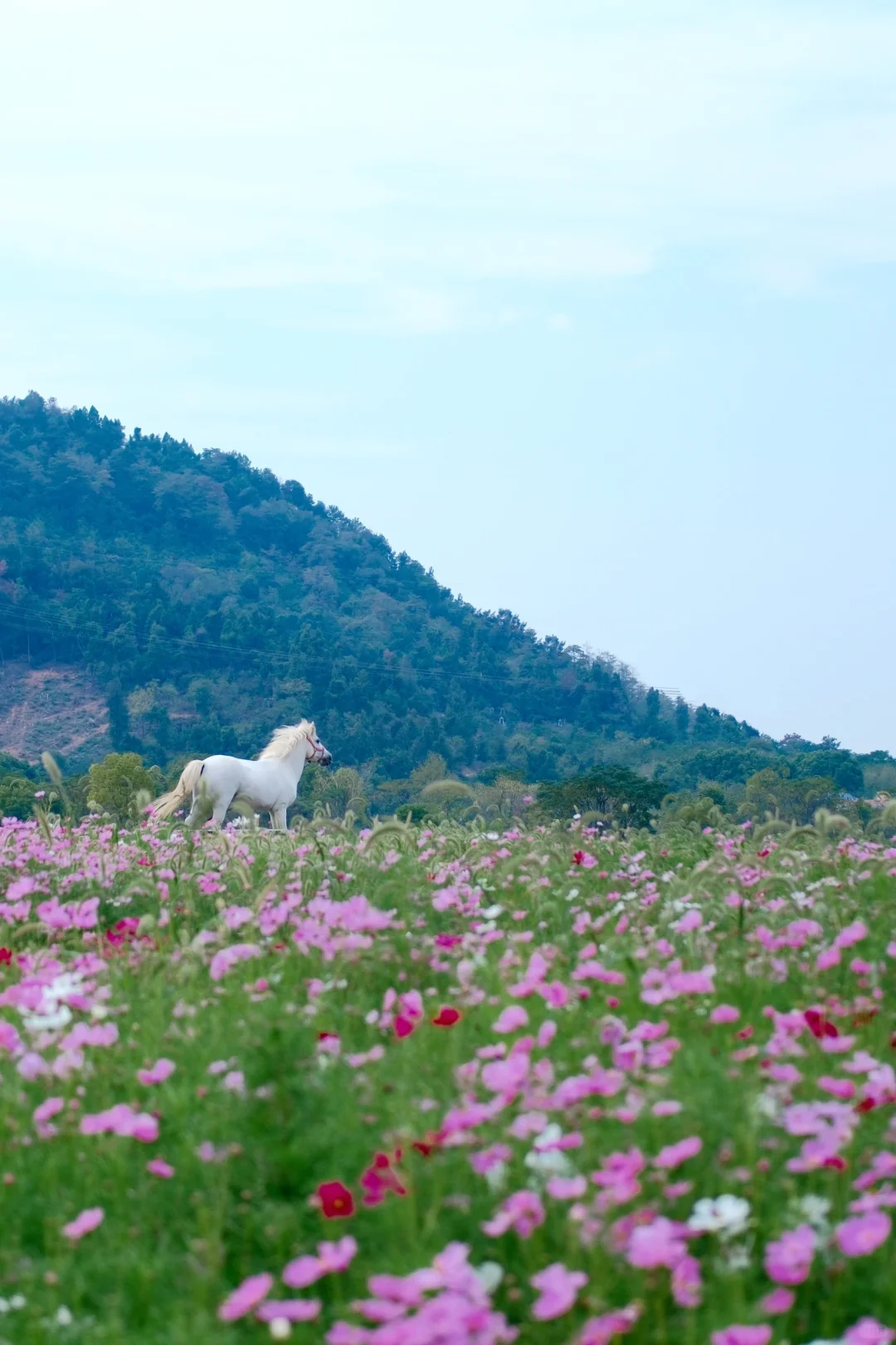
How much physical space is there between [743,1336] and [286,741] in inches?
734

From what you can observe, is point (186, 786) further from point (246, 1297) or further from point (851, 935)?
point (246, 1297)

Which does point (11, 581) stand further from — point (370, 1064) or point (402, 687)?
point (370, 1064)

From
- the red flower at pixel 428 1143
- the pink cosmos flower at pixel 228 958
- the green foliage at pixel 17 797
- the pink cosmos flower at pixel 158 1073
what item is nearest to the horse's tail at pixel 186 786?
the pink cosmos flower at pixel 228 958

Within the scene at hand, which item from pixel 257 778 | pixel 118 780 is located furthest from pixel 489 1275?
pixel 118 780

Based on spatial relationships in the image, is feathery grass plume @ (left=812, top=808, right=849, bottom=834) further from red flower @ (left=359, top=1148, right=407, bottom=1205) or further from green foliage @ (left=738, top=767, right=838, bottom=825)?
green foliage @ (left=738, top=767, right=838, bottom=825)

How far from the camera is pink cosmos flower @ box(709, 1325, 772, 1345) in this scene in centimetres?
309

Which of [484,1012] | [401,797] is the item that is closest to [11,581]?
[401,797]

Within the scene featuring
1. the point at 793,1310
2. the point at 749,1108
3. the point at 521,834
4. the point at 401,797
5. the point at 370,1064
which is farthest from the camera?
the point at 401,797

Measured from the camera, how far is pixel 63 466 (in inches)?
6294

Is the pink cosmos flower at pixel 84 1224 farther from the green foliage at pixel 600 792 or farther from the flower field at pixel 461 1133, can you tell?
the green foliage at pixel 600 792

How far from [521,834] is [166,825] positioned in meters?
3.51

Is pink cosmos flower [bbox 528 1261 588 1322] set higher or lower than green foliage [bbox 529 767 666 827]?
higher

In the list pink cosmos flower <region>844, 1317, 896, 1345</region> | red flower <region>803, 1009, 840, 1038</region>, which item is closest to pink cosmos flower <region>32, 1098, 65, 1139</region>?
red flower <region>803, 1009, 840, 1038</region>

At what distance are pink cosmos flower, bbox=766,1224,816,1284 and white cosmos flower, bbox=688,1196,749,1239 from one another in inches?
3.4
